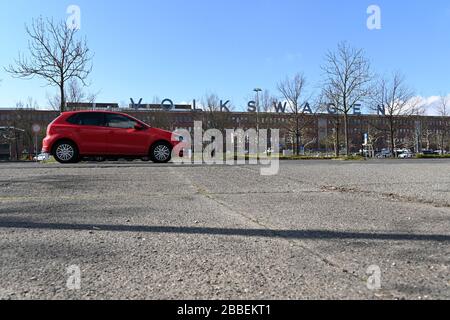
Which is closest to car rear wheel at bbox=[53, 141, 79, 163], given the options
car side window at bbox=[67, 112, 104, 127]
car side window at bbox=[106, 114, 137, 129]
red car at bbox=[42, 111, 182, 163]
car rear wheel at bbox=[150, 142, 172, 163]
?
red car at bbox=[42, 111, 182, 163]

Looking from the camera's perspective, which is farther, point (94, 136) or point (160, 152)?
point (160, 152)

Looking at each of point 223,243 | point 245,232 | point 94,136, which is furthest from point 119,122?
point 223,243

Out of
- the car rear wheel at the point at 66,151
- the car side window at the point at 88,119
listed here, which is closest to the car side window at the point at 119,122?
the car side window at the point at 88,119

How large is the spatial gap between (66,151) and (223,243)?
1028 centimetres

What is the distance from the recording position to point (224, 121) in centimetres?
4506

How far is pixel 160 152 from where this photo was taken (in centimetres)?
1384

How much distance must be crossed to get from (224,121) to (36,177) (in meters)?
35.8

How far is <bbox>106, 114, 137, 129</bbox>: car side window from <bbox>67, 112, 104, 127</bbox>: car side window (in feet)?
0.74

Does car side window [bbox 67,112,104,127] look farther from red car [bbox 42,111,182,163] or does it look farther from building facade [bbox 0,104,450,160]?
building facade [bbox 0,104,450,160]

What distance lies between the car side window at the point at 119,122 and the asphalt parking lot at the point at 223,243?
5.30 meters

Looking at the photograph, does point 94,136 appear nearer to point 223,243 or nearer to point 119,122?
point 119,122

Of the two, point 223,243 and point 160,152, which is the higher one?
point 160,152

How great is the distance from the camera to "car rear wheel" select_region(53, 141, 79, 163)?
12844 mm
